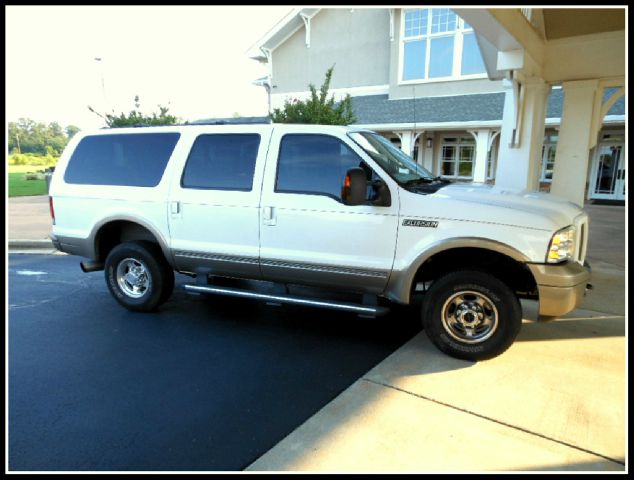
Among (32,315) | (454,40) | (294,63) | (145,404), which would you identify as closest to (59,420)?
(145,404)

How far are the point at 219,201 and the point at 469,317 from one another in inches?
108

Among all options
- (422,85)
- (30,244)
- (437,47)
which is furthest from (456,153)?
(30,244)

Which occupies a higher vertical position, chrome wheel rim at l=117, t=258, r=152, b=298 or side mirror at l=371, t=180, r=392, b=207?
side mirror at l=371, t=180, r=392, b=207

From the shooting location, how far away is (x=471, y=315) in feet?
12.9

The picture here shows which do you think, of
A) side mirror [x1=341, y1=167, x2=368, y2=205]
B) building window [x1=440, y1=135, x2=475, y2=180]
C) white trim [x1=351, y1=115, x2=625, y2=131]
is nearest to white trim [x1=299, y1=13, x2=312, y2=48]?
white trim [x1=351, y1=115, x2=625, y2=131]

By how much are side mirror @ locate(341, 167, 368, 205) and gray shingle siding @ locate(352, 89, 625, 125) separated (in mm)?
14291

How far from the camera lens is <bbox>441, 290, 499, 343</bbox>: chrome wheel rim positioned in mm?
3875

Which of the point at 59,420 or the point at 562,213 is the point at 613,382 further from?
the point at 59,420

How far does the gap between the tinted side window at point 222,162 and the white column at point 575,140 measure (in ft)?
22.8

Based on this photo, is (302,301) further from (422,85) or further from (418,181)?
(422,85)

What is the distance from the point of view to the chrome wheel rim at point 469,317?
3875mm

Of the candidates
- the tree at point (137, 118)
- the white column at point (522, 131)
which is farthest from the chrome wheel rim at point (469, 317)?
the tree at point (137, 118)

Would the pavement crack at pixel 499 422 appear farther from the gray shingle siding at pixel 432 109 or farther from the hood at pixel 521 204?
the gray shingle siding at pixel 432 109

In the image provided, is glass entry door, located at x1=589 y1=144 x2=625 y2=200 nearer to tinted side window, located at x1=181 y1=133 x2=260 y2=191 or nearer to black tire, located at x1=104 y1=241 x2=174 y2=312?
tinted side window, located at x1=181 y1=133 x2=260 y2=191
